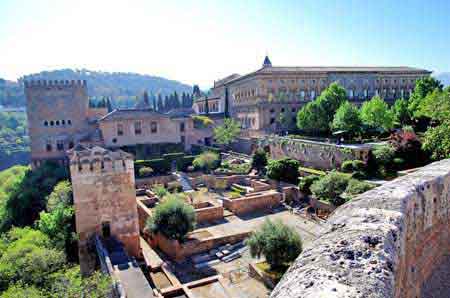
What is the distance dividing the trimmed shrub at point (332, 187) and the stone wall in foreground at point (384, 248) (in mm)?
12093

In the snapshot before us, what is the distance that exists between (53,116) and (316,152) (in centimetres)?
2701

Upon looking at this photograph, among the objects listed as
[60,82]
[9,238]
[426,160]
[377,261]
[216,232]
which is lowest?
[9,238]

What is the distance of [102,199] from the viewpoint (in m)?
14.5

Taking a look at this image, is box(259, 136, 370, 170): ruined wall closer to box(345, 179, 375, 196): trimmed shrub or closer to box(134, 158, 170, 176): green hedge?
box(345, 179, 375, 196): trimmed shrub

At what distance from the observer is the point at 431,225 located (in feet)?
19.6

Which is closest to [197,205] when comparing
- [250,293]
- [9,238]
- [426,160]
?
[250,293]

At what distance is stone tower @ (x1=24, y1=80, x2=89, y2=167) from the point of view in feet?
108

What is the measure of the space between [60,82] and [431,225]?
35.9 metres

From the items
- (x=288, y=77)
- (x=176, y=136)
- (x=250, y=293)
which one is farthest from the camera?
(x=288, y=77)

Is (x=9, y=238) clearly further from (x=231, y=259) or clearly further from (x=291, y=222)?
(x=291, y=222)

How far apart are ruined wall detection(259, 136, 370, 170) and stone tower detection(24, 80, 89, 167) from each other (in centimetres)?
2081

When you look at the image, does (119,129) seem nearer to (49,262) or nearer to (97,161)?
(97,161)

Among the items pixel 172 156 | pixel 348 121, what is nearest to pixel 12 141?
pixel 172 156

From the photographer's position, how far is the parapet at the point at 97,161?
45.7 ft
